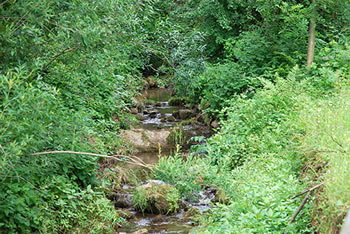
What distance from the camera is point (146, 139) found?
12.2 meters

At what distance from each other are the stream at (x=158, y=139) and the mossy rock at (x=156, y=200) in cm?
→ 12

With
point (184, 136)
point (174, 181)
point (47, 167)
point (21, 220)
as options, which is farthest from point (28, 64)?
point (184, 136)

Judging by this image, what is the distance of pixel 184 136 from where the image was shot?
12922mm

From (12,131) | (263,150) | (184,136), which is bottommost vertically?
(184,136)

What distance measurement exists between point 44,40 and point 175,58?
4255mm

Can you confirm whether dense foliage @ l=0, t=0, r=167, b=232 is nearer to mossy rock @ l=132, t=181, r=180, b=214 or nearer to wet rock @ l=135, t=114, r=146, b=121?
mossy rock @ l=132, t=181, r=180, b=214

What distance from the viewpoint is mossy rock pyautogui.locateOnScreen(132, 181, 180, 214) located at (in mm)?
8031

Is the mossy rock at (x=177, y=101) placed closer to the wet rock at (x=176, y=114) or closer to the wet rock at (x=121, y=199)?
the wet rock at (x=176, y=114)

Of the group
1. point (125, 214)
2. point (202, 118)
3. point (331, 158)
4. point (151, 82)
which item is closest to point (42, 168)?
point (125, 214)

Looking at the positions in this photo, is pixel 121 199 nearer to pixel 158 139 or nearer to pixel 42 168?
pixel 42 168

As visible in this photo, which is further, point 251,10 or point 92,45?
point 251,10

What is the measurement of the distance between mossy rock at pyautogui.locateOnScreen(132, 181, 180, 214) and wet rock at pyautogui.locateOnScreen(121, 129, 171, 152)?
362 cm

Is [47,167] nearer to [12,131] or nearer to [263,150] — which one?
[12,131]

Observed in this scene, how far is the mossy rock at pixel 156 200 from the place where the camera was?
8031 millimetres
